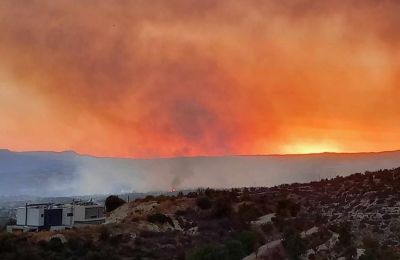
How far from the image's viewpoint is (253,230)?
157ft

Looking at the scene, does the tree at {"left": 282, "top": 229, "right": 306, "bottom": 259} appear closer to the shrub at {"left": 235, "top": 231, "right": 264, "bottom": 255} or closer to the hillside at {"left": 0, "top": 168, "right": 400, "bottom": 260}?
the hillside at {"left": 0, "top": 168, "right": 400, "bottom": 260}

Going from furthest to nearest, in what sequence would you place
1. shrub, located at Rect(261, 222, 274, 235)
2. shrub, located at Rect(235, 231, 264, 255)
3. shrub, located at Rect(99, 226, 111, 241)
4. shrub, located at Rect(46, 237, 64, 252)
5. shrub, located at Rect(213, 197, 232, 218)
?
shrub, located at Rect(213, 197, 232, 218) → shrub, located at Rect(261, 222, 274, 235) → shrub, located at Rect(99, 226, 111, 241) → shrub, located at Rect(46, 237, 64, 252) → shrub, located at Rect(235, 231, 264, 255)

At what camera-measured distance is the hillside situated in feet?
120

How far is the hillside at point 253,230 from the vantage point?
36.7 meters

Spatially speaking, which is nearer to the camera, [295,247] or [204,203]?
[295,247]

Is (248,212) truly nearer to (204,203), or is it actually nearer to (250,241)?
(204,203)

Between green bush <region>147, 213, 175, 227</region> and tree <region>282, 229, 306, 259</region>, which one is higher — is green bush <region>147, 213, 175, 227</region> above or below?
above

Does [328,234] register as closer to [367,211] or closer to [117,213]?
[367,211]

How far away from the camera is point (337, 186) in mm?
66750

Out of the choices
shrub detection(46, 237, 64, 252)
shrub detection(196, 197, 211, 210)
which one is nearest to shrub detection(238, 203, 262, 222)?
shrub detection(196, 197, 211, 210)

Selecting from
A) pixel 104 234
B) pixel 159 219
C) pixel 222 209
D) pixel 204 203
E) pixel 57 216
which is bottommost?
pixel 57 216

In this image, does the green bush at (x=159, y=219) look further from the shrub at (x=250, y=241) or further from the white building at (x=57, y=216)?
the white building at (x=57, y=216)

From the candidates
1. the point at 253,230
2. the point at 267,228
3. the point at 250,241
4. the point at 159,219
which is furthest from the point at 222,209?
the point at 250,241

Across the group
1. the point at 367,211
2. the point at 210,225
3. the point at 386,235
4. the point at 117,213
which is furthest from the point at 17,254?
the point at 117,213
